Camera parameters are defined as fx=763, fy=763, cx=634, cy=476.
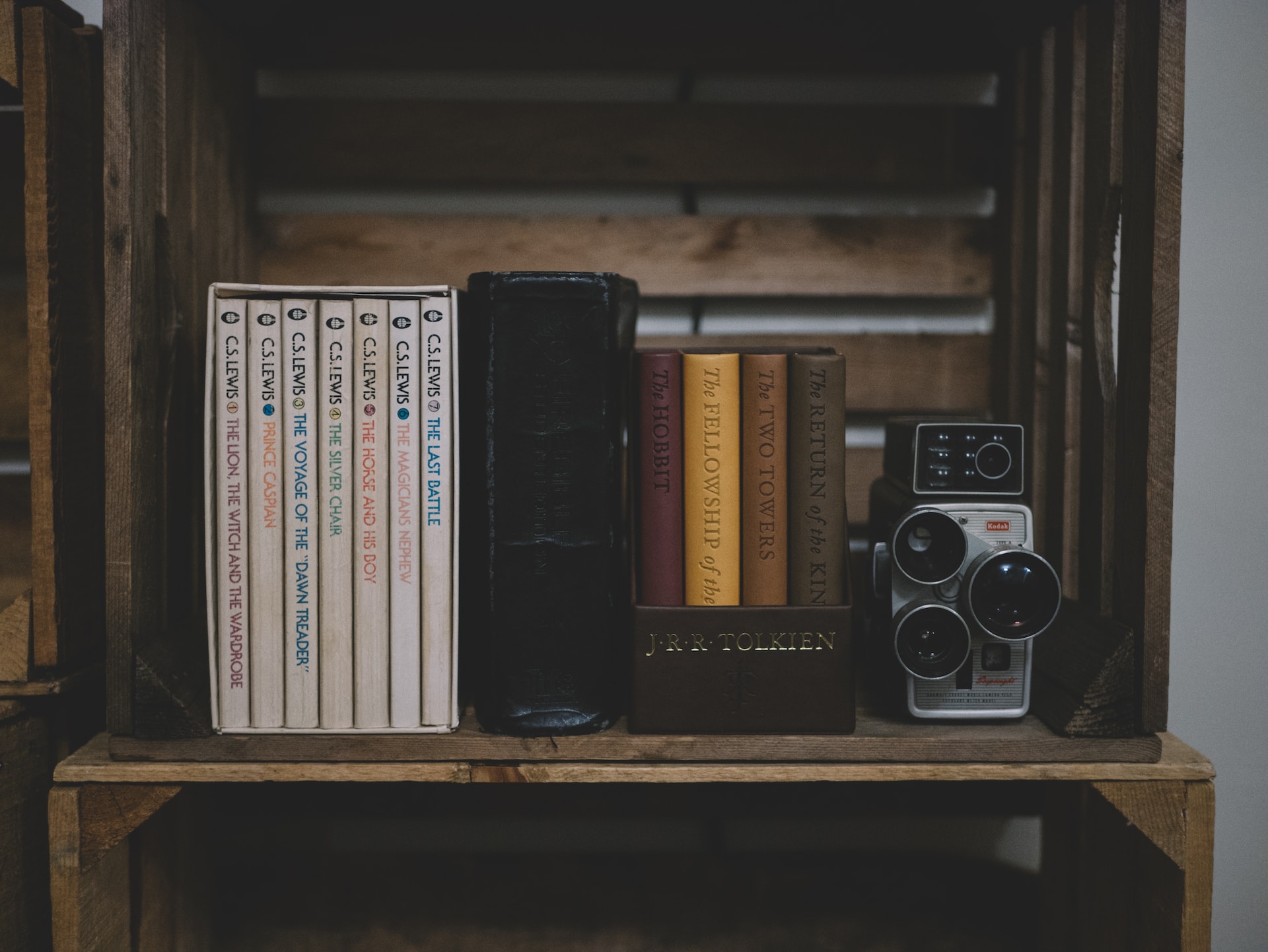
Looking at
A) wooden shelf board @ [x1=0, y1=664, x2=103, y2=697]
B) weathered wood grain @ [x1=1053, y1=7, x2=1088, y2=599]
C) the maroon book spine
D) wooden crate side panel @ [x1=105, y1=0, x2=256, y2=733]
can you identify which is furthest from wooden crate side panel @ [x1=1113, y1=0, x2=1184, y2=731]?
wooden shelf board @ [x1=0, y1=664, x2=103, y2=697]

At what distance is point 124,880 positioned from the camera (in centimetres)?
80

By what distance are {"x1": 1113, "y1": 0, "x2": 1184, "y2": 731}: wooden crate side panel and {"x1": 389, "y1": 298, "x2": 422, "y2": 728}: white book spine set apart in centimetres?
66

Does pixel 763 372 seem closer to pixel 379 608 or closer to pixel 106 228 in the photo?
pixel 379 608

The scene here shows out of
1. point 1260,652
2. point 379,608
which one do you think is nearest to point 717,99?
point 379,608

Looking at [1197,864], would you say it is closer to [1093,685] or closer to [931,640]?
[1093,685]

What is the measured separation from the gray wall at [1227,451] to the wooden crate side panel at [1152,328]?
18.5 inches

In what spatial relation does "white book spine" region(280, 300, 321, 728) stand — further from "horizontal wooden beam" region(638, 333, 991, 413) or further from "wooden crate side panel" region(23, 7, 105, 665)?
"horizontal wooden beam" region(638, 333, 991, 413)

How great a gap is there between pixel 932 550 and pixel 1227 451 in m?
0.68

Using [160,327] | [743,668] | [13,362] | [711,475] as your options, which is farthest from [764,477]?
[13,362]

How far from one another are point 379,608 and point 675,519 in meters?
0.28

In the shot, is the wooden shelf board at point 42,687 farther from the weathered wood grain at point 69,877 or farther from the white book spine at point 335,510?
the white book spine at point 335,510

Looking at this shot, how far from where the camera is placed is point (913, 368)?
1.05 m

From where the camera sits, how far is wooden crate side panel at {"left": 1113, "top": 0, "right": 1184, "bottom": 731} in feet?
2.25

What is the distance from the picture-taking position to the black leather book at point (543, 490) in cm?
69
